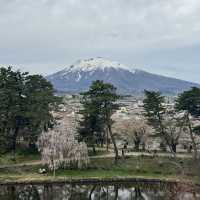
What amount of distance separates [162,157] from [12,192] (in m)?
22.7

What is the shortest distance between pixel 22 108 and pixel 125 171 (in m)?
17.7

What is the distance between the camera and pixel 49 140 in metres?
63.2

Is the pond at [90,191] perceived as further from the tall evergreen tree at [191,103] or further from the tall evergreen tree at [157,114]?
the tall evergreen tree at [191,103]

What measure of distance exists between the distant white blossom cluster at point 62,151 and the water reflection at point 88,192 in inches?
215

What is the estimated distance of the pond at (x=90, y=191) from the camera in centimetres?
5066

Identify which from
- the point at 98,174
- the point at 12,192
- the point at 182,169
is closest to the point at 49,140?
the point at 98,174

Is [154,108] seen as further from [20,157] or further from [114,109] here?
[20,157]

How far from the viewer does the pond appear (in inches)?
1994

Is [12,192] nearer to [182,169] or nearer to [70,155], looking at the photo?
[70,155]

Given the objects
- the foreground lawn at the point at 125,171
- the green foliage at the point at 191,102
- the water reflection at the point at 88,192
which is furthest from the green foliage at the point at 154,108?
Result: the water reflection at the point at 88,192

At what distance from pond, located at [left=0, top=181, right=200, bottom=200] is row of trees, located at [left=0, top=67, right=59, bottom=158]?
13.4 metres

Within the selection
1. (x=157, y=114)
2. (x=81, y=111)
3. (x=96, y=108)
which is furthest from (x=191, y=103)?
(x=81, y=111)

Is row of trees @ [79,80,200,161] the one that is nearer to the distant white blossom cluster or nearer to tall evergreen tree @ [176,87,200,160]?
tall evergreen tree @ [176,87,200,160]

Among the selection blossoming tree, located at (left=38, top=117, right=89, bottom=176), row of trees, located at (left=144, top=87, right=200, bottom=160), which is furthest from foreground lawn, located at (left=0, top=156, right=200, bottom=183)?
row of trees, located at (left=144, top=87, right=200, bottom=160)
